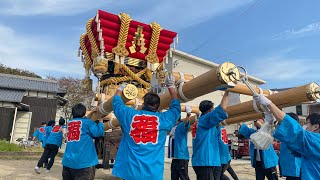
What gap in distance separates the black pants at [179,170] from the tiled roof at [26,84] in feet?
49.1

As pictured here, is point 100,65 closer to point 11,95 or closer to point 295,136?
point 295,136

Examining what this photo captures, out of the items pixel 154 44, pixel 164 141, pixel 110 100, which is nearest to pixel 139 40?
pixel 154 44

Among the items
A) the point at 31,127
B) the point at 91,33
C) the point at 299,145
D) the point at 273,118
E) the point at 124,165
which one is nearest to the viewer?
the point at 299,145

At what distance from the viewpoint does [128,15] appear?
20.7 ft

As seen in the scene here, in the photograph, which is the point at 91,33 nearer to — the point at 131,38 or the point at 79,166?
the point at 131,38

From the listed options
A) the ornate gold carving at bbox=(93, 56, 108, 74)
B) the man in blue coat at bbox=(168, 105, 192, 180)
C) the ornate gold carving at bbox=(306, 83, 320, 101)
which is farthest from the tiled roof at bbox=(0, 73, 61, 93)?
the ornate gold carving at bbox=(306, 83, 320, 101)

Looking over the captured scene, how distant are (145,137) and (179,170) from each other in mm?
2996

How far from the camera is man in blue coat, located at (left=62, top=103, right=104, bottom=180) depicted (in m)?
3.88

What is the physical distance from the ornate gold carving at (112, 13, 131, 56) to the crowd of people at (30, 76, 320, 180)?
2.06m

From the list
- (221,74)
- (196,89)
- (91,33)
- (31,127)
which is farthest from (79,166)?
(31,127)

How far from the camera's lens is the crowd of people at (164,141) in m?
2.07

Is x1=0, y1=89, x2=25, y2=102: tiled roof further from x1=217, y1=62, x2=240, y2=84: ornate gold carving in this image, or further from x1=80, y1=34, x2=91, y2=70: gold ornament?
x1=217, y1=62, x2=240, y2=84: ornate gold carving

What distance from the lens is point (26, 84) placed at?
737 inches

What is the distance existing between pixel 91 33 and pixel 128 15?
0.91 metres
